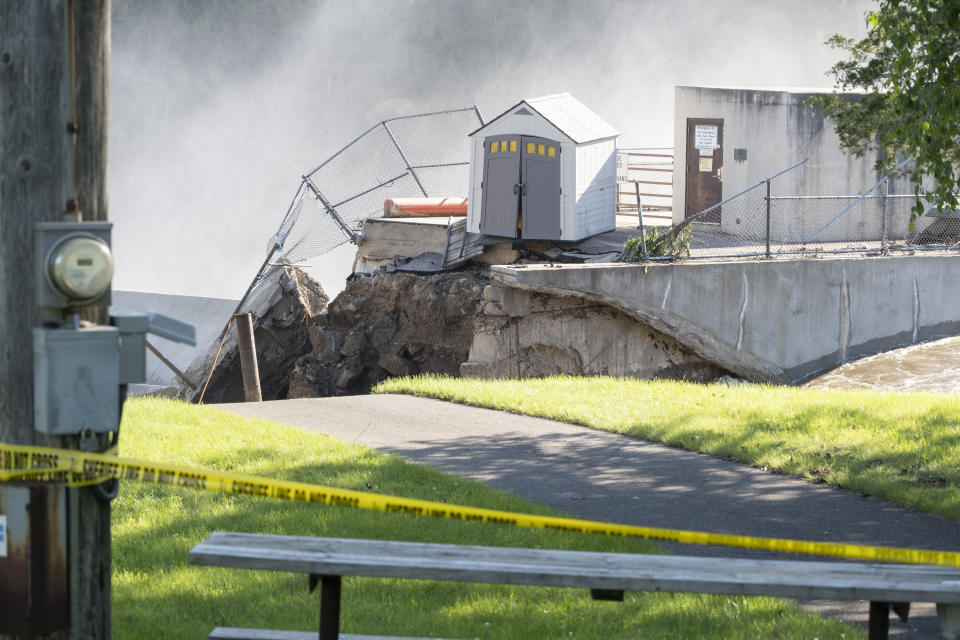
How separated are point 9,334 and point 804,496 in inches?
233

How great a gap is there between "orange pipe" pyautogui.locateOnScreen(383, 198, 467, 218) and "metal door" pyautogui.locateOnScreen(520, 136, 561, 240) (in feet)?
14.4

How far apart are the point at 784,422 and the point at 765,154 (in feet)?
46.7

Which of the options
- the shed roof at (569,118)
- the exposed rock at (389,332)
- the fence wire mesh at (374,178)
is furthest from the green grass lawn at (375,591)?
the fence wire mesh at (374,178)

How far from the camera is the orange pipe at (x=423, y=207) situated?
25703 millimetres

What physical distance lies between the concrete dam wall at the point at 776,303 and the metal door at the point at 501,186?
3787 millimetres

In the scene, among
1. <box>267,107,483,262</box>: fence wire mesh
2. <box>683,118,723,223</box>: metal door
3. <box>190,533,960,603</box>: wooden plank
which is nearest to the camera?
<box>190,533,960,603</box>: wooden plank

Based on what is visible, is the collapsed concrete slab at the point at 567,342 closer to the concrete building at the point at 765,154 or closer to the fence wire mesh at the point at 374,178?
the concrete building at the point at 765,154

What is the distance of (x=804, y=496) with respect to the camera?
8078 millimetres

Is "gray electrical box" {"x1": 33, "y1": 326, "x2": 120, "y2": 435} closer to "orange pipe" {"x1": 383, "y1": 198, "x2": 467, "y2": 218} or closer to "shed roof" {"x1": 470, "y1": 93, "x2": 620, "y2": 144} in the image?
"shed roof" {"x1": 470, "y1": 93, "x2": 620, "y2": 144}

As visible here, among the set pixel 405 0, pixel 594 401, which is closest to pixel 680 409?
pixel 594 401

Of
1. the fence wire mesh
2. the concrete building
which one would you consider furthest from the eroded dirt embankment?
the concrete building

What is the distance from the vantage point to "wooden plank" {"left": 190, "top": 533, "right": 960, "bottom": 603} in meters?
4.05

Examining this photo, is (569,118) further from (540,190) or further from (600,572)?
(600,572)

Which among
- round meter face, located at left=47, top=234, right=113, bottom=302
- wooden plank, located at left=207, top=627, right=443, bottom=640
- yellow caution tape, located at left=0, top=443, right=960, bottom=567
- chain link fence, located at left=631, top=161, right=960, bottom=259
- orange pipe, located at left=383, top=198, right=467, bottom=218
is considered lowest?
wooden plank, located at left=207, top=627, right=443, bottom=640
